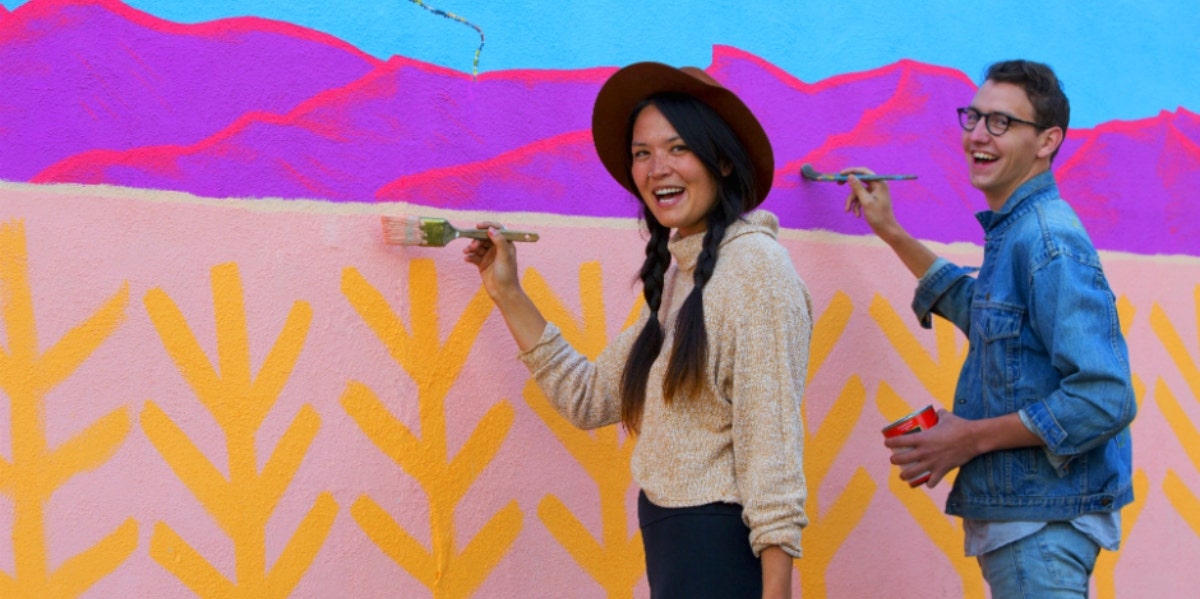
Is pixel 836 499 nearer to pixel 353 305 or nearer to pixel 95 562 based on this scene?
pixel 353 305

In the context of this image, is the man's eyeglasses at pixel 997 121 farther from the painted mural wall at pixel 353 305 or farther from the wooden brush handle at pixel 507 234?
the wooden brush handle at pixel 507 234

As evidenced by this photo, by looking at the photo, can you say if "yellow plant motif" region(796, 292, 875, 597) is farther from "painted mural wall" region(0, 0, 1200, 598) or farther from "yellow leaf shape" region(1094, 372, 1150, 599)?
"yellow leaf shape" region(1094, 372, 1150, 599)

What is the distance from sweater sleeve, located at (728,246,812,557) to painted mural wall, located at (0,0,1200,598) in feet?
2.40

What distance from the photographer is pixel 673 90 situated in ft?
8.00

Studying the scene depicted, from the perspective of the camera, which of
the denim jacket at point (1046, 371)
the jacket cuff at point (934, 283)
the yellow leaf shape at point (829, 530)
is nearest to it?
the denim jacket at point (1046, 371)

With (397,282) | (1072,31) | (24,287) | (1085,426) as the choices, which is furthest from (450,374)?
(1072,31)

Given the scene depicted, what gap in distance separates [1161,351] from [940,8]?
134 centimetres

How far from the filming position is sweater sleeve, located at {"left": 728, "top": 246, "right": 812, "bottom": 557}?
2.11 meters

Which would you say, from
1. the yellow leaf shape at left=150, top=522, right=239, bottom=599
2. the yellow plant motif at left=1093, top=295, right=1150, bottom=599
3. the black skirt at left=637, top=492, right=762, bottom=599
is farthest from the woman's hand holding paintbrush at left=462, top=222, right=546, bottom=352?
the yellow plant motif at left=1093, top=295, right=1150, bottom=599

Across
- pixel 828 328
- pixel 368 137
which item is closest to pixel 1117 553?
pixel 828 328

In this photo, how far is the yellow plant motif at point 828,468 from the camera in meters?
3.17

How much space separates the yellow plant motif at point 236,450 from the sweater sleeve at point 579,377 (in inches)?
19.3

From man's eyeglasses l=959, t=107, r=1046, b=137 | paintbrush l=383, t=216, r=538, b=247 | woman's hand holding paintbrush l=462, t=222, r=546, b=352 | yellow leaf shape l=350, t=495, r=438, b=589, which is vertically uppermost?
man's eyeglasses l=959, t=107, r=1046, b=137

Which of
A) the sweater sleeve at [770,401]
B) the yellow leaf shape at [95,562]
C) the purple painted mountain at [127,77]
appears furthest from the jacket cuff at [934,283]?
the yellow leaf shape at [95,562]
